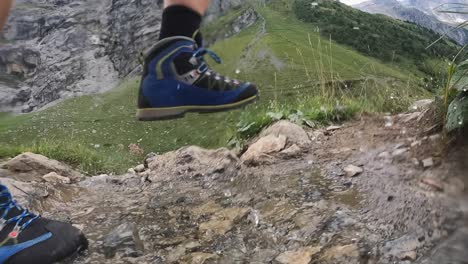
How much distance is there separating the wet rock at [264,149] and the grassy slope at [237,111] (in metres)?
0.41

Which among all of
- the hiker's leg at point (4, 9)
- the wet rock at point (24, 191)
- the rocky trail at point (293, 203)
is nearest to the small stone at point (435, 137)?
the rocky trail at point (293, 203)

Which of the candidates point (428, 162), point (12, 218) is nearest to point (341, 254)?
point (428, 162)

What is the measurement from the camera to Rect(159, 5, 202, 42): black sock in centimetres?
233

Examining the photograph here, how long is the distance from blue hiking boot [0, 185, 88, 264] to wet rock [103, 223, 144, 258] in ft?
0.56

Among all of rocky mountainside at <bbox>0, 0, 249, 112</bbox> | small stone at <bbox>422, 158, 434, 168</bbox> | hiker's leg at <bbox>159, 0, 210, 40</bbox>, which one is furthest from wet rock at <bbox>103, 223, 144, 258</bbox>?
rocky mountainside at <bbox>0, 0, 249, 112</bbox>

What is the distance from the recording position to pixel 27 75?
119 metres

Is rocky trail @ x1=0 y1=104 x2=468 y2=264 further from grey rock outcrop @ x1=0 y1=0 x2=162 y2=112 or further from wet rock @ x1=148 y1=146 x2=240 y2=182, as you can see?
grey rock outcrop @ x1=0 y1=0 x2=162 y2=112

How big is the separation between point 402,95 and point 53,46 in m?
130

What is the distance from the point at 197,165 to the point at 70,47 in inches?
4974

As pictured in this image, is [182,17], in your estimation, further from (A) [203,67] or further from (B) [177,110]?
(B) [177,110]

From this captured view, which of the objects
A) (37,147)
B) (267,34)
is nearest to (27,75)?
(267,34)

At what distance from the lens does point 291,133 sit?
4.46 meters

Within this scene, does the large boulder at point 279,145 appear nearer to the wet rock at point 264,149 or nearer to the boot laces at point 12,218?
the wet rock at point 264,149

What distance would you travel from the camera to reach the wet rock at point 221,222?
8.79ft
